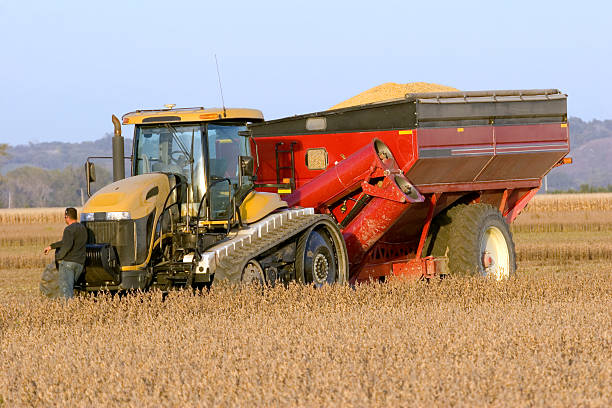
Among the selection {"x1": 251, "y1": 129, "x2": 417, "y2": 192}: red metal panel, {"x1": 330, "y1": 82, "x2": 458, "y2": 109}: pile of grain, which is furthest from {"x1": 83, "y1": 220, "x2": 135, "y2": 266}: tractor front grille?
{"x1": 330, "y1": 82, "x2": 458, "y2": 109}: pile of grain

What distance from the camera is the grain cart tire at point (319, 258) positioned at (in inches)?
443

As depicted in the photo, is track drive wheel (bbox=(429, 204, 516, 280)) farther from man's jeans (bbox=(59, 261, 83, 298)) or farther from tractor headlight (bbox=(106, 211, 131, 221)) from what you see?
man's jeans (bbox=(59, 261, 83, 298))

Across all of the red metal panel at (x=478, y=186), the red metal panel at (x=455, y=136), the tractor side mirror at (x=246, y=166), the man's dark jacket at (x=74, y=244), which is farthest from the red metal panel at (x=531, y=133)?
the man's dark jacket at (x=74, y=244)

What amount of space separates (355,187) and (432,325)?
15.3 ft

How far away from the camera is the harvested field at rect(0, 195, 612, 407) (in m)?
5.82

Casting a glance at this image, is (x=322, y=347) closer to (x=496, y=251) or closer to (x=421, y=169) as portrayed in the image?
(x=421, y=169)

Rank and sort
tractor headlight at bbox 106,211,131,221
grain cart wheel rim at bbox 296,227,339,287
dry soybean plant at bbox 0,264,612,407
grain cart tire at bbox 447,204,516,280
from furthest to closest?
grain cart tire at bbox 447,204,516,280, grain cart wheel rim at bbox 296,227,339,287, tractor headlight at bbox 106,211,131,221, dry soybean plant at bbox 0,264,612,407

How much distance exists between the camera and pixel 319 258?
1153cm

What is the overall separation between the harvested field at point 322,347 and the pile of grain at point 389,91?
16.1 ft

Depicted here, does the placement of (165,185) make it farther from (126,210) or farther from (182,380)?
(182,380)

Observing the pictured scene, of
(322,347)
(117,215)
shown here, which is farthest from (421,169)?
(322,347)

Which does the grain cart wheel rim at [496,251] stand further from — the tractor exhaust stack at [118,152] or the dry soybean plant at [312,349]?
the tractor exhaust stack at [118,152]

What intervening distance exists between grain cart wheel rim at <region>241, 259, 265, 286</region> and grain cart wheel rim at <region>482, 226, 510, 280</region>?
4657 millimetres

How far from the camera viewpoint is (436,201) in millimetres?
13219
